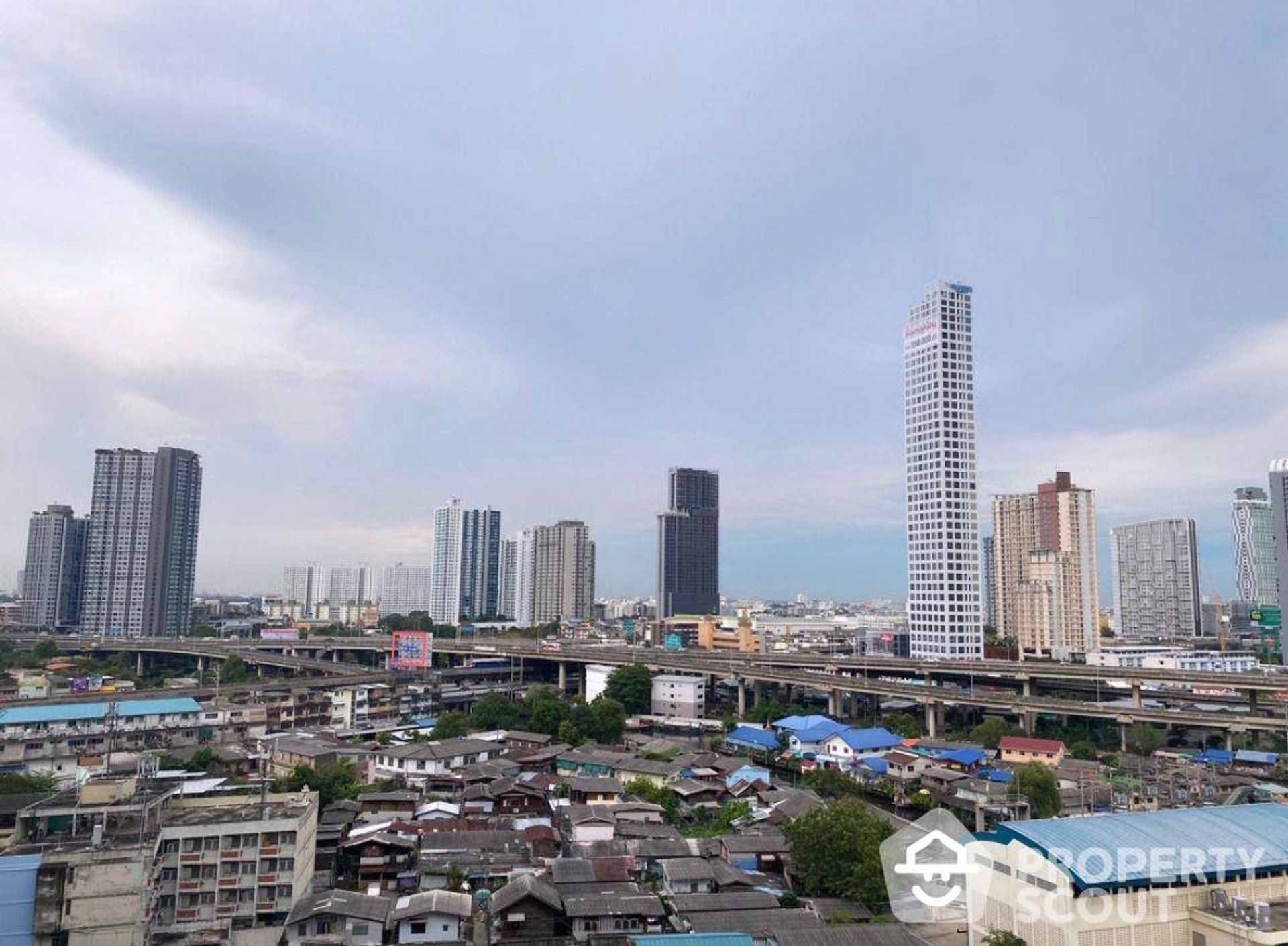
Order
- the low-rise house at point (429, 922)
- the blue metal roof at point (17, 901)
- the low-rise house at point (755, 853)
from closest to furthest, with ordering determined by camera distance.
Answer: the blue metal roof at point (17, 901) → the low-rise house at point (429, 922) → the low-rise house at point (755, 853)

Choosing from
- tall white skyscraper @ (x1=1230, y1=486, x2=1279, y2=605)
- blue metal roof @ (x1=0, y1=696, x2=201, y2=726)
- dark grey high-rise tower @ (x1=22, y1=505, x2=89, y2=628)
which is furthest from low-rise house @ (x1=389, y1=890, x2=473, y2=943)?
tall white skyscraper @ (x1=1230, y1=486, x2=1279, y2=605)

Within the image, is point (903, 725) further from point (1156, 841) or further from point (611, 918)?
point (611, 918)

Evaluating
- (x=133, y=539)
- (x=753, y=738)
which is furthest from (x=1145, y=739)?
(x=133, y=539)

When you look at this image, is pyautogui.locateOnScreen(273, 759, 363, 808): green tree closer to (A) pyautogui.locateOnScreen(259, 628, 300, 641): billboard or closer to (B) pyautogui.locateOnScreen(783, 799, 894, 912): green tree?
(B) pyautogui.locateOnScreen(783, 799, 894, 912): green tree

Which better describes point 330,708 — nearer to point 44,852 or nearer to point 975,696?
point 44,852

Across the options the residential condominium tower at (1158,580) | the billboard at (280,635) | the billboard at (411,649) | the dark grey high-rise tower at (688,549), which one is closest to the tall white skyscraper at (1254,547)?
the residential condominium tower at (1158,580)

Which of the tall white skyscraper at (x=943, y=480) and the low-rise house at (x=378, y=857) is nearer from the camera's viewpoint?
the low-rise house at (x=378, y=857)

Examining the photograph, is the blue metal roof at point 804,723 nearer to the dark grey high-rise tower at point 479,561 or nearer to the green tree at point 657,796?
the green tree at point 657,796

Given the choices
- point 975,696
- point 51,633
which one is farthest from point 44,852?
point 51,633
